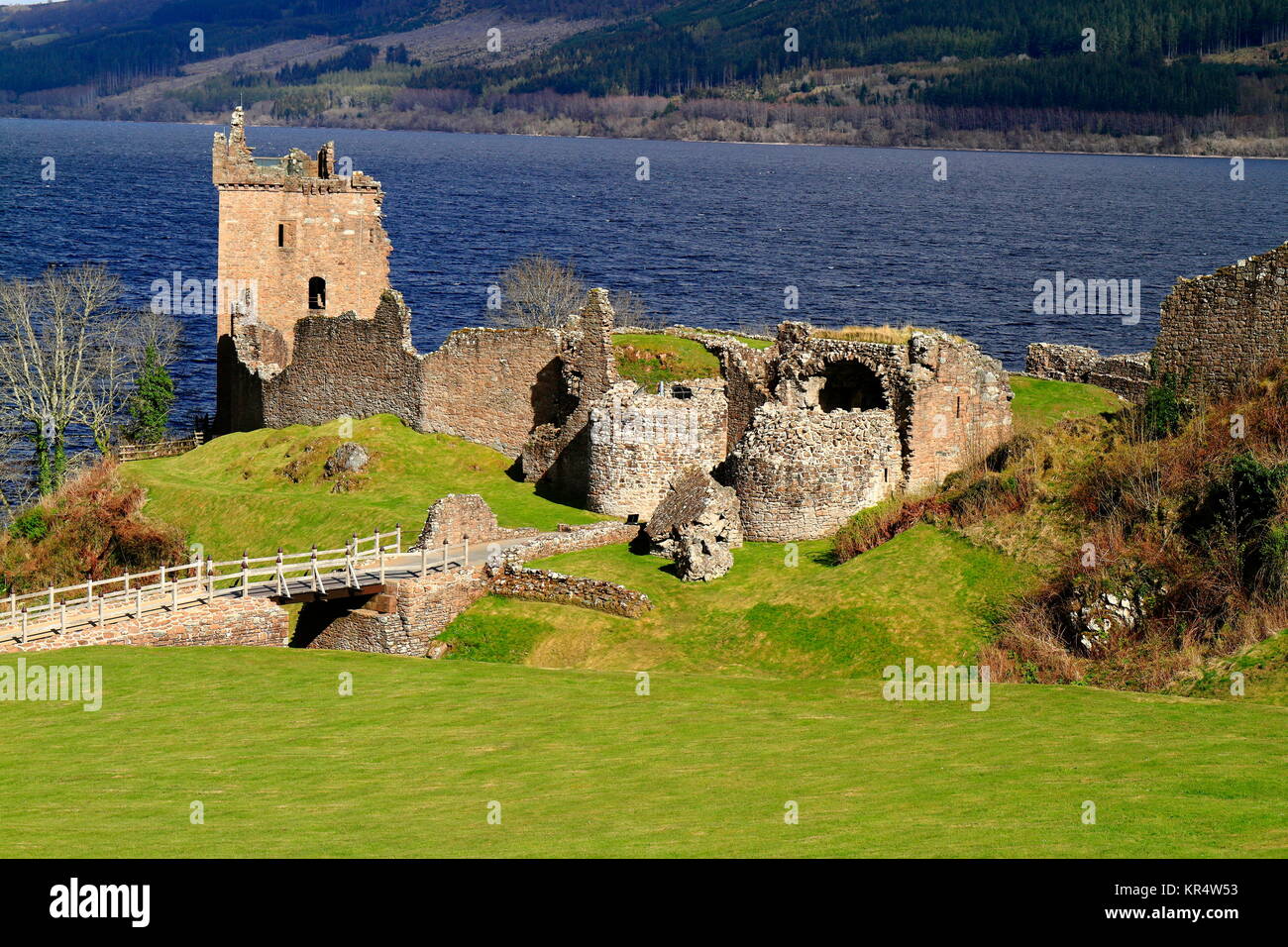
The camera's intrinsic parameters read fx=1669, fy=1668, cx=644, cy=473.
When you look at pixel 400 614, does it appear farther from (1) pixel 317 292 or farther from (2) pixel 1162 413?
(1) pixel 317 292

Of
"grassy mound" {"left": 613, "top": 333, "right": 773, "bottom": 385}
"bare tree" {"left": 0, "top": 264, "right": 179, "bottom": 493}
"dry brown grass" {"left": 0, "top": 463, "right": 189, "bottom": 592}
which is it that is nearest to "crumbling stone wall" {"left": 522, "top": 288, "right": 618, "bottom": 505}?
"grassy mound" {"left": 613, "top": 333, "right": 773, "bottom": 385}

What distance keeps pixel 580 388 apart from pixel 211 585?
53.9ft

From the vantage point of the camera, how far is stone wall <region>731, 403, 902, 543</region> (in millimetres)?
44031

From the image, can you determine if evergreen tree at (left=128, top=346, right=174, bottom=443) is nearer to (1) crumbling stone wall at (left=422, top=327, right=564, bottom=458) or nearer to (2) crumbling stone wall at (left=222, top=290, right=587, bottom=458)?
(2) crumbling stone wall at (left=222, top=290, right=587, bottom=458)

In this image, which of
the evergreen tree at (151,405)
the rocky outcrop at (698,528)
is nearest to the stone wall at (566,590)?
the rocky outcrop at (698,528)

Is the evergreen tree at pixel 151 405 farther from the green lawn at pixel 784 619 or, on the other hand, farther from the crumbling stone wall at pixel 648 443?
the green lawn at pixel 784 619

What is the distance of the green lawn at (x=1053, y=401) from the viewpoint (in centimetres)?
4844

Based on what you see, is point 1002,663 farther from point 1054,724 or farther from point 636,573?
point 636,573

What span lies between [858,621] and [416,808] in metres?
16.5

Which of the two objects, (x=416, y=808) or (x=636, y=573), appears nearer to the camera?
(x=416, y=808)

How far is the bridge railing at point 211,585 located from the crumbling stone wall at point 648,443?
20.8 ft

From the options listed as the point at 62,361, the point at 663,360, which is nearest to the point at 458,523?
the point at 663,360

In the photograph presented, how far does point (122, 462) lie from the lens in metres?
62.9
